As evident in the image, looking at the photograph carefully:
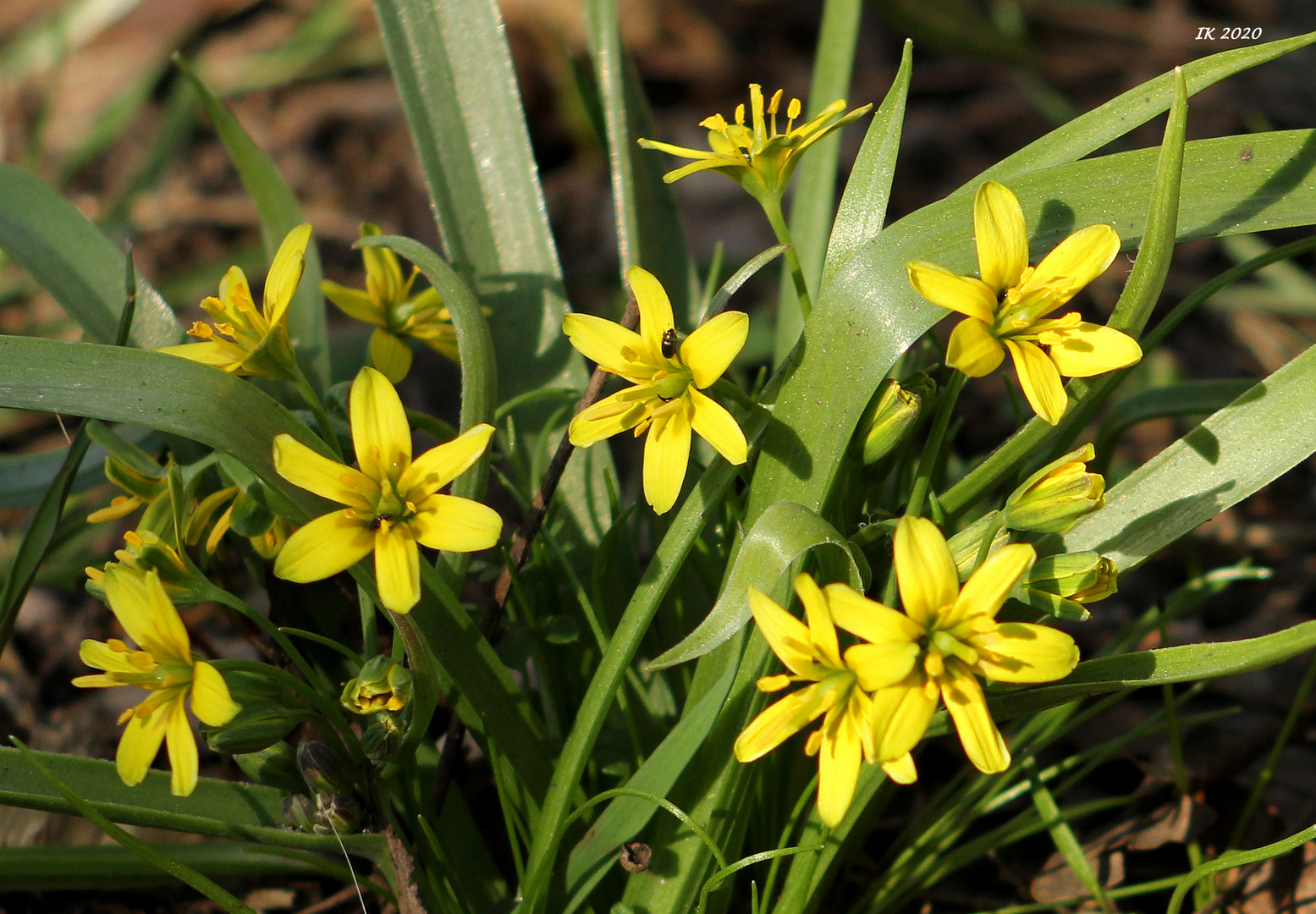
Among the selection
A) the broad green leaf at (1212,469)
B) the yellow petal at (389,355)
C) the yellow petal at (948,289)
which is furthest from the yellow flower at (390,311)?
the broad green leaf at (1212,469)

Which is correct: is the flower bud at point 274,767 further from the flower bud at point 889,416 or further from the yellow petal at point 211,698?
the flower bud at point 889,416

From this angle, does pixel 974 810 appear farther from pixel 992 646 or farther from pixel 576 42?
pixel 576 42

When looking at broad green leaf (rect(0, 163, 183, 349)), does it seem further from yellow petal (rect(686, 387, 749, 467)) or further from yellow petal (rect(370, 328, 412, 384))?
yellow petal (rect(686, 387, 749, 467))

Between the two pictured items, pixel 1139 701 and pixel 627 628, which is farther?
pixel 1139 701

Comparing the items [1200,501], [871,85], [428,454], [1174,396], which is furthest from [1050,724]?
[871,85]

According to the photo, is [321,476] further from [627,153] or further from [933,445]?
[627,153]

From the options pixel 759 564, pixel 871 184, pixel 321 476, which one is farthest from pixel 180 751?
pixel 871 184
